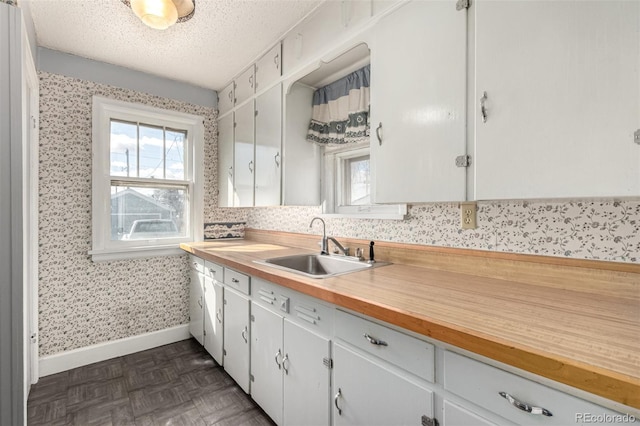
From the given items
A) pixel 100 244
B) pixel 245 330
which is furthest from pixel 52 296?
pixel 245 330

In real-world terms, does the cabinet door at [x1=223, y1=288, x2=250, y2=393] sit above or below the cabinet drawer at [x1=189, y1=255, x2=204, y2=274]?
below

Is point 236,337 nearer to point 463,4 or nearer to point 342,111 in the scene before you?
point 342,111

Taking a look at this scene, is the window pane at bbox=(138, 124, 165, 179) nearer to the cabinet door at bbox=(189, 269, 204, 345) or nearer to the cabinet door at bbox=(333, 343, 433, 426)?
the cabinet door at bbox=(189, 269, 204, 345)

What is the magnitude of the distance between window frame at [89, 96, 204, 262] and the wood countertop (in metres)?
1.62

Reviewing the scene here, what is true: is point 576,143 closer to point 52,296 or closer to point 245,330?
point 245,330

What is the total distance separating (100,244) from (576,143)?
3123 mm

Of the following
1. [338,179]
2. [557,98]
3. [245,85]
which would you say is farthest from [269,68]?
[557,98]

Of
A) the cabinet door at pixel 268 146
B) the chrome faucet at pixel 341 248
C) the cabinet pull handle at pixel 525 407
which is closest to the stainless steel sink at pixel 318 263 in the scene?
the chrome faucet at pixel 341 248

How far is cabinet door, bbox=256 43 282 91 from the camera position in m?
2.22

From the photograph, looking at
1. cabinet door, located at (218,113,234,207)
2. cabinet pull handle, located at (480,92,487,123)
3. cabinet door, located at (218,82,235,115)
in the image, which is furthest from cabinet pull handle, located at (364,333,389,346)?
cabinet door, located at (218,82,235,115)

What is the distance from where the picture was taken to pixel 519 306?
0.97 meters

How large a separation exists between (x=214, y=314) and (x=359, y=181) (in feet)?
5.08

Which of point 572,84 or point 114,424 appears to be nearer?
point 572,84

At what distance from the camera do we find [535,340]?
71 centimetres
